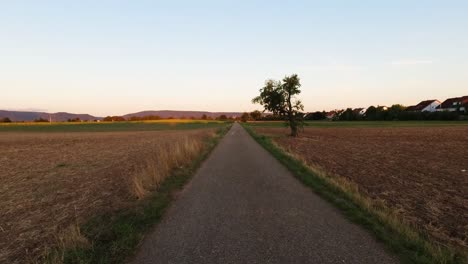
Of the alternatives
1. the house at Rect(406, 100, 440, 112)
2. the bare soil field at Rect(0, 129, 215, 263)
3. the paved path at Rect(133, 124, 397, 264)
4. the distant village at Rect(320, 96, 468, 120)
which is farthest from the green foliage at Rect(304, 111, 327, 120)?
the paved path at Rect(133, 124, 397, 264)

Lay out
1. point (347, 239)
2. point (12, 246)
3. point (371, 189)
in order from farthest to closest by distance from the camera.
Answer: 1. point (371, 189)
2. point (12, 246)
3. point (347, 239)

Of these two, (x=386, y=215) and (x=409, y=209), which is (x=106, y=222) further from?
(x=409, y=209)

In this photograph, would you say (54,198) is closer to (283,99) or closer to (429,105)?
(283,99)

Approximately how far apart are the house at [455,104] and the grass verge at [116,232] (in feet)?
441

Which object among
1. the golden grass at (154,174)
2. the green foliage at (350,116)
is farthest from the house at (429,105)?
the golden grass at (154,174)

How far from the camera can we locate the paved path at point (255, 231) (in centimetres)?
464

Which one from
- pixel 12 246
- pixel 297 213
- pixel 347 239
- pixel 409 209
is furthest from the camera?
pixel 409 209

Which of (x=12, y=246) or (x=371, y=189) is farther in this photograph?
(x=371, y=189)

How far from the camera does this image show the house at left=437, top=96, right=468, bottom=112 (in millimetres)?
112500

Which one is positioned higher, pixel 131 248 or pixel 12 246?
pixel 131 248

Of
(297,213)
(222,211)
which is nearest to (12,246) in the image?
(222,211)

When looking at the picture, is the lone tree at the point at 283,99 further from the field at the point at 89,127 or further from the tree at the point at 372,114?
the tree at the point at 372,114

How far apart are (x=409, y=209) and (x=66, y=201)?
10279 mm

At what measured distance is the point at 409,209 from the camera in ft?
25.2
